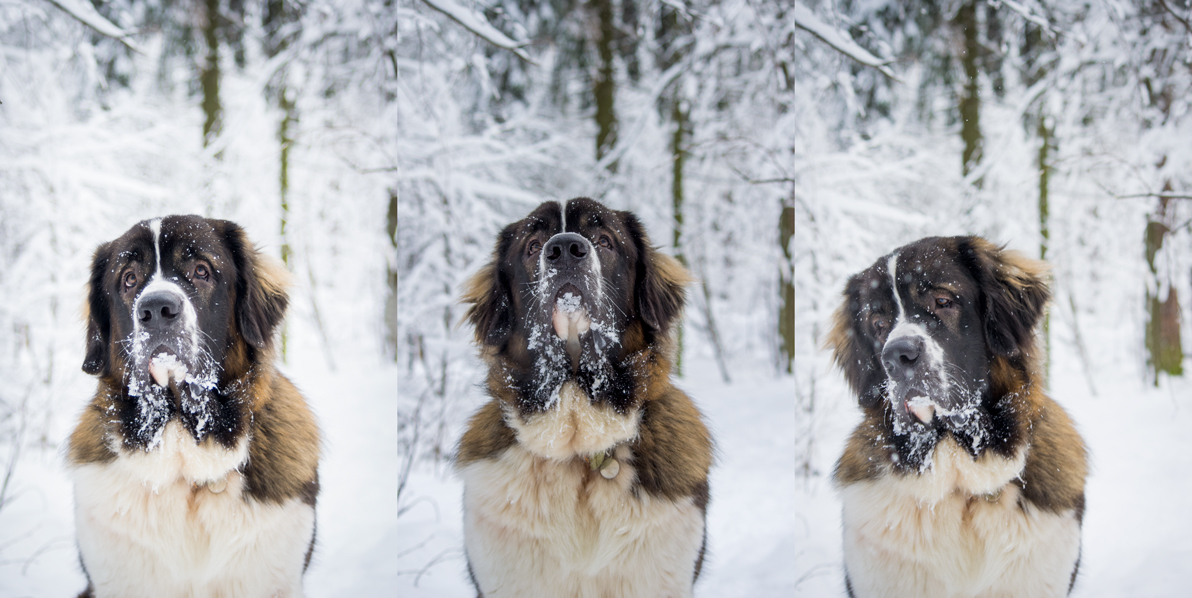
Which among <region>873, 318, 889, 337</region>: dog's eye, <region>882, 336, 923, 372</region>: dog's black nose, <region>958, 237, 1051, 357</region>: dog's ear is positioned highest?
<region>958, 237, 1051, 357</region>: dog's ear

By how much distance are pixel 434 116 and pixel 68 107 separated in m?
1.40

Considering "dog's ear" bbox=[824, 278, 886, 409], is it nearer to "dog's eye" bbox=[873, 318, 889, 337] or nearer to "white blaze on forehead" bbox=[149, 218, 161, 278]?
"dog's eye" bbox=[873, 318, 889, 337]

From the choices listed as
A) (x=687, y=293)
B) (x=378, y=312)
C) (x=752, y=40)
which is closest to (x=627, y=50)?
(x=752, y=40)

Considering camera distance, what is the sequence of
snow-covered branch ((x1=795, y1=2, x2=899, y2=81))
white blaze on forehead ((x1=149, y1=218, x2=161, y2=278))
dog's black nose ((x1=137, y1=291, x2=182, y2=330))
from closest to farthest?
dog's black nose ((x1=137, y1=291, x2=182, y2=330)) → white blaze on forehead ((x1=149, y1=218, x2=161, y2=278)) → snow-covered branch ((x1=795, y1=2, x2=899, y2=81))

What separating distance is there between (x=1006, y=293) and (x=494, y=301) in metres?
1.69

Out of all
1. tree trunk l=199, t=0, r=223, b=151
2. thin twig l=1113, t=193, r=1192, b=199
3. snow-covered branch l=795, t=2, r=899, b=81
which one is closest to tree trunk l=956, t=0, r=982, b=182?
snow-covered branch l=795, t=2, r=899, b=81

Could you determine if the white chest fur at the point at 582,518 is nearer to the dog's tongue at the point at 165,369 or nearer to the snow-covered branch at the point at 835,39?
the dog's tongue at the point at 165,369

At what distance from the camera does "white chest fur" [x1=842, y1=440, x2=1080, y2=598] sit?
7.20ft

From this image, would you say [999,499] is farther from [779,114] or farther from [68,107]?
[68,107]

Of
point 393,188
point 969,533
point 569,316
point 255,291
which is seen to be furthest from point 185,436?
point 969,533

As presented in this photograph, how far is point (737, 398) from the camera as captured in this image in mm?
2730

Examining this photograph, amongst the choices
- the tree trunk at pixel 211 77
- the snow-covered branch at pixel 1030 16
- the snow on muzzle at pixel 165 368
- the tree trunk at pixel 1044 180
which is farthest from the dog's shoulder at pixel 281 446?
the snow-covered branch at pixel 1030 16

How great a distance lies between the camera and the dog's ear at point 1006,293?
2189mm

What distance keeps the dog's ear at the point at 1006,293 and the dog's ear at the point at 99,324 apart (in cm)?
287
